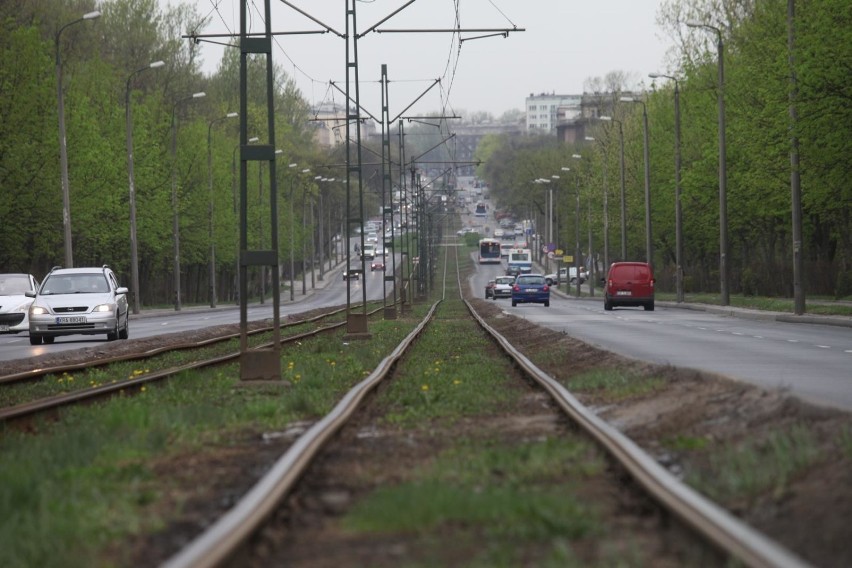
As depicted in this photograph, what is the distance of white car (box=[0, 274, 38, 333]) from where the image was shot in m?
43.5

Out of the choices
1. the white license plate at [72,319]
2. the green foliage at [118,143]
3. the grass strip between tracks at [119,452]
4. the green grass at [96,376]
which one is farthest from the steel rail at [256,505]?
the green foliage at [118,143]

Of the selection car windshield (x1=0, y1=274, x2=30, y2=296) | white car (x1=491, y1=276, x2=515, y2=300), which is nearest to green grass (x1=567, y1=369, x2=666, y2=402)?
car windshield (x1=0, y1=274, x2=30, y2=296)

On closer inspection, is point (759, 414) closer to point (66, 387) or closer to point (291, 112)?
point (66, 387)

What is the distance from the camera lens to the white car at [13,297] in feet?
143

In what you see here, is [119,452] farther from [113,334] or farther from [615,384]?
[113,334]

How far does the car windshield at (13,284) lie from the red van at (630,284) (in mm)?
26802

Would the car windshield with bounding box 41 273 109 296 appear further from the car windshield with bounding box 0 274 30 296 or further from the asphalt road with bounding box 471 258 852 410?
the asphalt road with bounding box 471 258 852 410

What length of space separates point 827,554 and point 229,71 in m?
120

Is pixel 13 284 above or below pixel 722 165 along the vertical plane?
below

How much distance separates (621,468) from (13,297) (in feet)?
120

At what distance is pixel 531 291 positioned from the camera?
75.0 meters

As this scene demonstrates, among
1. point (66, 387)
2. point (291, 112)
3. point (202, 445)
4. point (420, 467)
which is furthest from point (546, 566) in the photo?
point (291, 112)

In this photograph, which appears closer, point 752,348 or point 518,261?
point 752,348

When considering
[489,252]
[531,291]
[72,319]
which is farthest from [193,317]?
[489,252]
